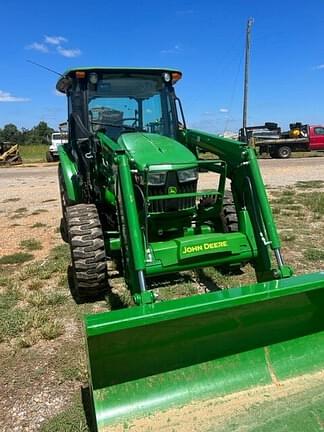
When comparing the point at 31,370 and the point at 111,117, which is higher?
the point at 111,117

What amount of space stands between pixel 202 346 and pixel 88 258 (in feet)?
6.24

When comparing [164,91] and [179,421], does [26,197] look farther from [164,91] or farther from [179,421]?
[179,421]

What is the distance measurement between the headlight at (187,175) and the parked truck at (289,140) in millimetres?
23365

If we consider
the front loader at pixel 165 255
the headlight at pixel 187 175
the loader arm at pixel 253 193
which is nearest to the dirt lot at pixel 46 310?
the front loader at pixel 165 255

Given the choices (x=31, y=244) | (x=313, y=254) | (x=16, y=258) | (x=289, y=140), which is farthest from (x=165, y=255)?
(x=289, y=140)

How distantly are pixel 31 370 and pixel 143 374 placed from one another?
1158 millimetres

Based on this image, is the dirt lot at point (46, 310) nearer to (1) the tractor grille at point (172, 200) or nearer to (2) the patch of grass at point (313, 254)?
(2) the patch of grass at point (313, 254)

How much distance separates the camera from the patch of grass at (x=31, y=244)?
23.0ft

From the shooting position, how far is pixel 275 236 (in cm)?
388

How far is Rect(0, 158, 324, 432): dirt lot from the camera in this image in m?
3.03

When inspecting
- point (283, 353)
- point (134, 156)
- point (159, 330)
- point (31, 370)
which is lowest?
point (31, 370)

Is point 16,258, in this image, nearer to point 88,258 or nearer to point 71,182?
point 71,182

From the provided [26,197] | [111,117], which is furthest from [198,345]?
[26,197]

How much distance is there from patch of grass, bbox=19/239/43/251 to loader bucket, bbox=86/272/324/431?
4624 millimetres
